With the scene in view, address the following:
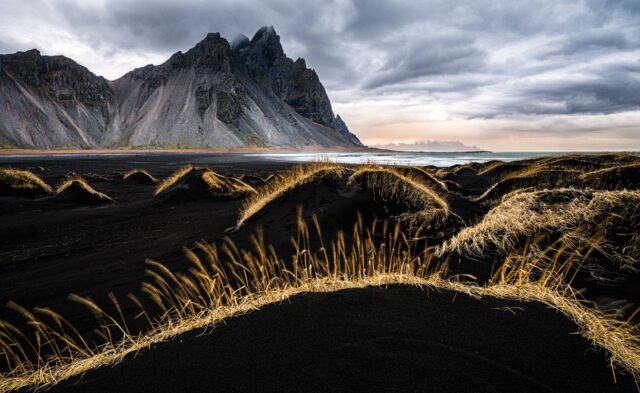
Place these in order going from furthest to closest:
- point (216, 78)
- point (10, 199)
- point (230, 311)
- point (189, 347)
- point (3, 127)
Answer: point (216, 78)
point (3, 127)
point (10, 199)
point (230, 311)
point (189, 347)

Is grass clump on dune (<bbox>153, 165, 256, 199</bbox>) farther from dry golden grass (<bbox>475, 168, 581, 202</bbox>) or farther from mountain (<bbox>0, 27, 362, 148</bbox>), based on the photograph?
mountain (<bbox>0, 27, 362, 148</bbox>)

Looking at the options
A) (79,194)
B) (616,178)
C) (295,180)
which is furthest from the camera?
(79,194)

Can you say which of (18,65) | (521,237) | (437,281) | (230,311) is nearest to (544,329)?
(437,281)

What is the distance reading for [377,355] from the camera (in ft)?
7.04

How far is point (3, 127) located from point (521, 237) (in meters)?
147

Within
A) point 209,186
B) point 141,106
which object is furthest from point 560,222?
point 141,106

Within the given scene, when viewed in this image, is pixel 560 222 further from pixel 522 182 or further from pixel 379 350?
pixel 522 182

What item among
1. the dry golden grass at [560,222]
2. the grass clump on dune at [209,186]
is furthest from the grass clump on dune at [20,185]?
the dry golden grass at [560,222]

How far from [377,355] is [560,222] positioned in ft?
16.9

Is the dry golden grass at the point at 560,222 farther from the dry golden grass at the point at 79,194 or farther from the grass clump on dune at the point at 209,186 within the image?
the dry golden grass at the point at 79,194

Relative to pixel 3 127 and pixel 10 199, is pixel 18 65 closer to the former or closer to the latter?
pixel 3 127

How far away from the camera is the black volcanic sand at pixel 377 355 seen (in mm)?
1920

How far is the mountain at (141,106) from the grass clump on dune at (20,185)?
370 ft

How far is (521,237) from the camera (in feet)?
19.2
